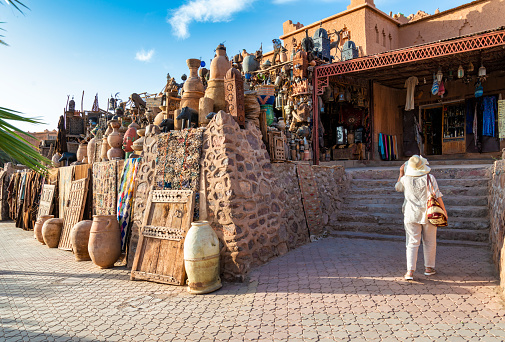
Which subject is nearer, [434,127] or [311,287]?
[311,287]

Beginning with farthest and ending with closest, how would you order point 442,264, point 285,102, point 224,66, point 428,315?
1. point 285,102
2. point 224,66
3. point 442,264
4. point 428,315

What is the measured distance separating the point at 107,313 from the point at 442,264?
183 inches

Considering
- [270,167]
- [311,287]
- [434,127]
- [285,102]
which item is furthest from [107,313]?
[434,127]

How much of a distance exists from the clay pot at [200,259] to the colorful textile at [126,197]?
7.43 feet

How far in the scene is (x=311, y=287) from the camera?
436cm

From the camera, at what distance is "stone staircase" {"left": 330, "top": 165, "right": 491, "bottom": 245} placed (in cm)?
Result: 629

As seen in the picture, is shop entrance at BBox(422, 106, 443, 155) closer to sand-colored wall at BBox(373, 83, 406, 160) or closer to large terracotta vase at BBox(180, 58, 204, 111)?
sand-colored wall at BBox(373, 83, 406, 160)

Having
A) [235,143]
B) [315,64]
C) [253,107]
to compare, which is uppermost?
[315,64]

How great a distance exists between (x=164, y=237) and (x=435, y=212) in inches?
148

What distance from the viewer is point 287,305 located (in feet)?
12.8

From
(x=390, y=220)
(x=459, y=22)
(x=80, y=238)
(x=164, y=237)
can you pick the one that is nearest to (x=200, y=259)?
(x=164, y=237)

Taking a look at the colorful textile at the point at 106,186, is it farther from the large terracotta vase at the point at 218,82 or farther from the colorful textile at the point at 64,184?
the large terracotta vase at the point at 218,82

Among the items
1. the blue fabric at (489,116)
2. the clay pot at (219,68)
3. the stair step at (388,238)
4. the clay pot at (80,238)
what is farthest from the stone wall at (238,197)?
the blue fabric at (489,116)

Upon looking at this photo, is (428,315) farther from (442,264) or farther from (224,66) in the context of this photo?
(224,66)
